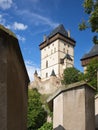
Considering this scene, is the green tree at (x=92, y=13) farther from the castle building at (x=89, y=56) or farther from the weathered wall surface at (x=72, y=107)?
the castle building at (x=89, y=56)

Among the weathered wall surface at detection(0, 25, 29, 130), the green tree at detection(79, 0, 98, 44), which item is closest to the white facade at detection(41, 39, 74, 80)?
the green tree at detection(79, 0, 98, 44)

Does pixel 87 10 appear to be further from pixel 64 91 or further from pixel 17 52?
pixel 17 52

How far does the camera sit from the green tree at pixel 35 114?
46.3 metres

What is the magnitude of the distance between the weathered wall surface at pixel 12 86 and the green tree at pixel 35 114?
4048cm

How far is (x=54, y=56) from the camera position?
4154 inches

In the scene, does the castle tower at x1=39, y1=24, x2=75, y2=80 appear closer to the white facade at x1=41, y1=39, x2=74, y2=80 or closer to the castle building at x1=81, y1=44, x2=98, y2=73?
the white facade at x1=41, y1=39, x2=74, y2=80

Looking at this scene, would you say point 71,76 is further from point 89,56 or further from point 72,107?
point 72,107

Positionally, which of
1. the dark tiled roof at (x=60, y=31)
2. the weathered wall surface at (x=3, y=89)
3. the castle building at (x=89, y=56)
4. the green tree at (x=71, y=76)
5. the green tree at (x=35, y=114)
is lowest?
the green tree at (x=35, y=114)

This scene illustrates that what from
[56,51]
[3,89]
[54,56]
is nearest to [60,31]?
[56,51]

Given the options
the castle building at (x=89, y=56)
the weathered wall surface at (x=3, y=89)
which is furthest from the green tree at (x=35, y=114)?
the weathered wall surface at (x=3, y=89)

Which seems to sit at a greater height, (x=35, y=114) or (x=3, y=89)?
(x=3, y=89)

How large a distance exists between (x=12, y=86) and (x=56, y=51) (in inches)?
3939

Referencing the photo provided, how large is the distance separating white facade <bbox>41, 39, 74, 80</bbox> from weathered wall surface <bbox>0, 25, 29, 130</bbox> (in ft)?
304

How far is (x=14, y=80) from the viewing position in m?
5.00
